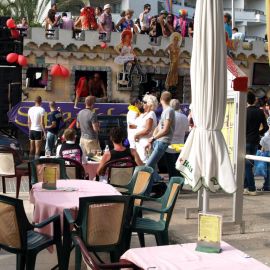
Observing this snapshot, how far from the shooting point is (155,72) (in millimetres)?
21875

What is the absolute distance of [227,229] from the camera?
7469mm

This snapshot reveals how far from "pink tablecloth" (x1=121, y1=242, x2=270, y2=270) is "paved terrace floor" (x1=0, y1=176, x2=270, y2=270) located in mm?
2206

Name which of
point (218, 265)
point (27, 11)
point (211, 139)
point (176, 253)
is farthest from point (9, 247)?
point (27, 11)

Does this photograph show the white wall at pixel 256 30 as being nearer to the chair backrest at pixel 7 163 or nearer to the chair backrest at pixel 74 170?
the chair backrest at pixel 7 163

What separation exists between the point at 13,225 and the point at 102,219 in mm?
751

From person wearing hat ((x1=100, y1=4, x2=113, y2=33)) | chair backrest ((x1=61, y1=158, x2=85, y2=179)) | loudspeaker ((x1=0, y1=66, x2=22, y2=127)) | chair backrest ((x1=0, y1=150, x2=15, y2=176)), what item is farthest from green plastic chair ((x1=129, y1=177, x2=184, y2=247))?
person wearing hat ((x1=100, y1=4, x2=113, y2=33))

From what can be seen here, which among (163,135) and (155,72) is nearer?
(163,135)

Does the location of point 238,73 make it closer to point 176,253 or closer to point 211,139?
point 211,139

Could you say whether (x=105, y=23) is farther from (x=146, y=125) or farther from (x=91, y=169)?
(x=91, y=169)

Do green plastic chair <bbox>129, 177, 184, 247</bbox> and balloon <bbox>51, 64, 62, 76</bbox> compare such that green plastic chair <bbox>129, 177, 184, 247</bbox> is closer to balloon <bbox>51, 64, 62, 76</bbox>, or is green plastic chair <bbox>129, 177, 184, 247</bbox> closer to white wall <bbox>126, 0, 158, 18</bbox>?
balloon <bbox>51, 64, 62, 76</bbox>

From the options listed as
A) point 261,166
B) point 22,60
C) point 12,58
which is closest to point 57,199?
point 261,166

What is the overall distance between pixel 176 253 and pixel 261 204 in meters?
5.78

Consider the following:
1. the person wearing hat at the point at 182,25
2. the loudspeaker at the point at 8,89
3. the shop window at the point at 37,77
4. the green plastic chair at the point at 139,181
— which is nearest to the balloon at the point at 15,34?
the loudspeaker at the point at 8,89

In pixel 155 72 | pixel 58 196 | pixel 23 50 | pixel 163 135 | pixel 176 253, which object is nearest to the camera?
pixel 176 253
